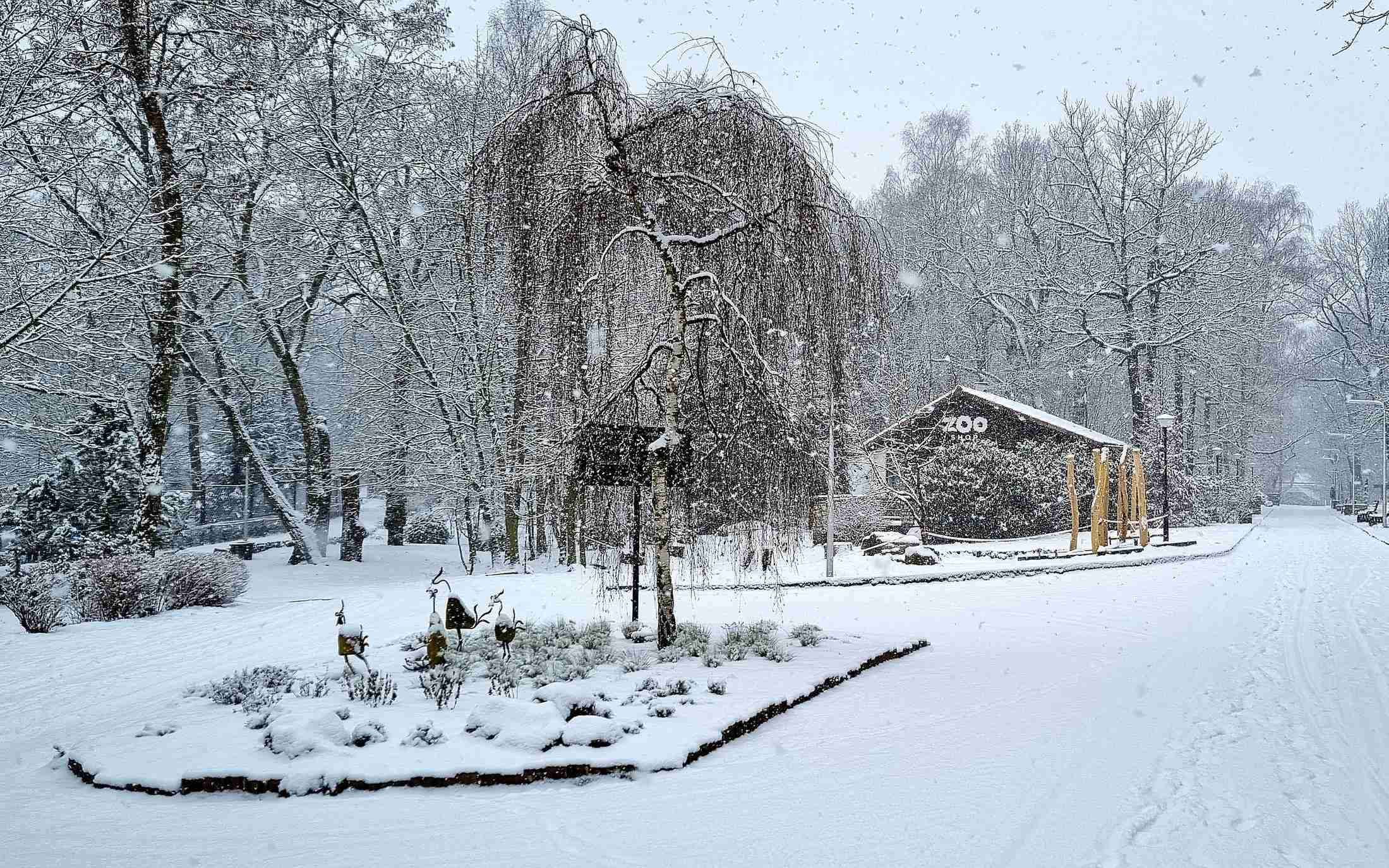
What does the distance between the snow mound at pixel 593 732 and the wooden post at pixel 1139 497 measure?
2254 cm

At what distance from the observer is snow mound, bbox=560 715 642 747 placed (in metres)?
5.98

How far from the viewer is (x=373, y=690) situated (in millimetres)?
6984

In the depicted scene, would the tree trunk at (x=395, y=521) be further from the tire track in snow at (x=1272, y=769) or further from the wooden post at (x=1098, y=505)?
the tire track in snow at (x=1272, y=769)

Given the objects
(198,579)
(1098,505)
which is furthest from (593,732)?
(1098,505)

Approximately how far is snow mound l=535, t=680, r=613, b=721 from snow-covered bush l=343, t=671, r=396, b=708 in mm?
1343

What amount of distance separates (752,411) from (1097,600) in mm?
9414

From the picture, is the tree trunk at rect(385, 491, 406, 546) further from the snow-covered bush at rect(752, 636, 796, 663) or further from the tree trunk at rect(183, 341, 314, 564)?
the snow-covered bush at rect(752, 636, 796, 663)

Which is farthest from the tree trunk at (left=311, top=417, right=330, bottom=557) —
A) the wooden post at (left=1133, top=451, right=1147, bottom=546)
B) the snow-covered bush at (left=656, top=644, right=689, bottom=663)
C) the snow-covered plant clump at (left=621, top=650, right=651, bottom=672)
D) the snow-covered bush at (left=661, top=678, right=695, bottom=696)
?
the wooden post at (left=1133, top=451, right=1147, bottom=546)

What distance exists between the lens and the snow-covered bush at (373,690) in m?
6.98

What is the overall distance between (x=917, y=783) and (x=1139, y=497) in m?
23.3

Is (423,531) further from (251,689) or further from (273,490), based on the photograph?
(251,689)

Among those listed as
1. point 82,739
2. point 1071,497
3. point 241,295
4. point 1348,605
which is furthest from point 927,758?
point 241,295

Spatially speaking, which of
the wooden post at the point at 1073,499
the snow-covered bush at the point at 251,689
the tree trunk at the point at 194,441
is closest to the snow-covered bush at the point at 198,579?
the snow-covered bush at the point at 251,689

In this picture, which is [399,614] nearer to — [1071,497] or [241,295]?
[241,295]
